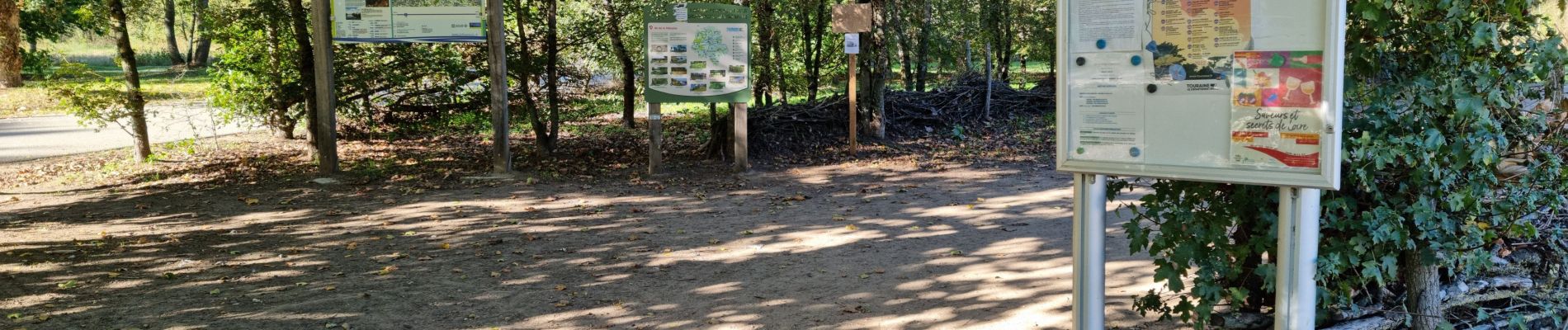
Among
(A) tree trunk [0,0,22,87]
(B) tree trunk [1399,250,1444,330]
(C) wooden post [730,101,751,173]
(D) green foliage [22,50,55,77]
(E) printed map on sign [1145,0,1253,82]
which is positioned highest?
(A) tree trunk [0,0,22,87]

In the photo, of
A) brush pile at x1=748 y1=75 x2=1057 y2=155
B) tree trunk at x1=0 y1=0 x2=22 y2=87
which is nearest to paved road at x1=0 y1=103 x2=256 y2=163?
tree trunk at x1=0 y1=0 x2=22 y2=87

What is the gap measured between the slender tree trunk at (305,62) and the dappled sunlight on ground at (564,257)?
1.91 meters

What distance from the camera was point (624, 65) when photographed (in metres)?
12.9

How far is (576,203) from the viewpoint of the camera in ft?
29.3

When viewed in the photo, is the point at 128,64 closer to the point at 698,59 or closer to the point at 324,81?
the point at 324,81

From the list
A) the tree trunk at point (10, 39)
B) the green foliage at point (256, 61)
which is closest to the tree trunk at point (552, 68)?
the green foliage at point (256, 61)

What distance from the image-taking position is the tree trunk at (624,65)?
38.9 ft

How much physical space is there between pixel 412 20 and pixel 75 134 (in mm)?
8254

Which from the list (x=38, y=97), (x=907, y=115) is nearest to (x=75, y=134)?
(x=38, y=97)

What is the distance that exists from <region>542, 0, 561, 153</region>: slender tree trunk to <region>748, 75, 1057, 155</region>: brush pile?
2.23 meters

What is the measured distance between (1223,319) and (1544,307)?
3.73 feet

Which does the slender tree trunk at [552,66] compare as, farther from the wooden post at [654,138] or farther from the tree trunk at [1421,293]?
the tree trunk at [1421,293]

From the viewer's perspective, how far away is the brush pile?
1247cm

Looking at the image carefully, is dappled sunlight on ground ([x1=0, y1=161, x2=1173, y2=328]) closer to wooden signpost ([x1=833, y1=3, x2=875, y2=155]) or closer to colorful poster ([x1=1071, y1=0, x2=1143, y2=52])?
colorful poster ([x1=1071, y1=0, x2=1143, y2=52])
